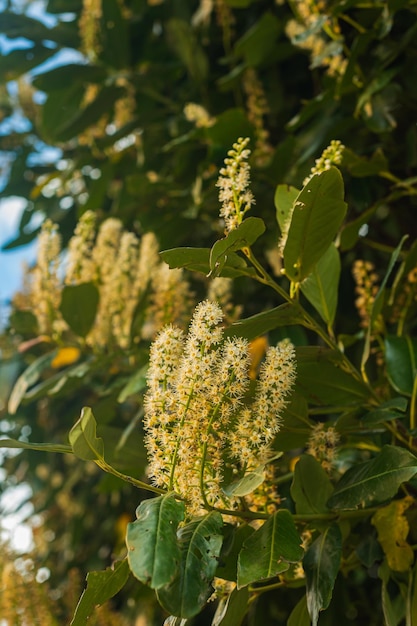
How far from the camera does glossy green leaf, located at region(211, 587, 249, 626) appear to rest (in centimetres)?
74

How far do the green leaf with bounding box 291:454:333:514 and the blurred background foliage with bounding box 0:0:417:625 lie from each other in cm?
38

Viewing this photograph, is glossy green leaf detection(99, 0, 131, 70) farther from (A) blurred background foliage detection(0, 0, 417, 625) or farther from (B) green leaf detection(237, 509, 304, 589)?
(B) green leaf detection(237, 509, 304, 589)

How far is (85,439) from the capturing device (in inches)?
25.9

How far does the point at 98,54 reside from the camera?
5.89 feet

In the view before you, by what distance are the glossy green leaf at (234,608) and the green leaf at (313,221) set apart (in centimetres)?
37

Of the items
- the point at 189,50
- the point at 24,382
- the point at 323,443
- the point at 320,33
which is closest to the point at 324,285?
the point at 323,443

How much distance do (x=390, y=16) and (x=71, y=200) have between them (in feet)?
3.76

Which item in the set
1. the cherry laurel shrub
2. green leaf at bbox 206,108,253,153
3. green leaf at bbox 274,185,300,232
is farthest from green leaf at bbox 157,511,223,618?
green leaf at bbox 206,108,253,153

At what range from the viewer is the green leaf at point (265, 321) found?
31.6 inches

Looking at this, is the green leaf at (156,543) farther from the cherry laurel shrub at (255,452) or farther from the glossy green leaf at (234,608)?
the glossy green leaf at (234,608)

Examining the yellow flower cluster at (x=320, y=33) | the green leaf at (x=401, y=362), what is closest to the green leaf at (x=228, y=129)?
the yellow flower cluster at (x=320, y=33)

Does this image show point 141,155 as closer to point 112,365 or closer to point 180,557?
point 112,365

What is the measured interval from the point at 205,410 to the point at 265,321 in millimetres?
176

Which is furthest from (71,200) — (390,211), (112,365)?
(390,211)
